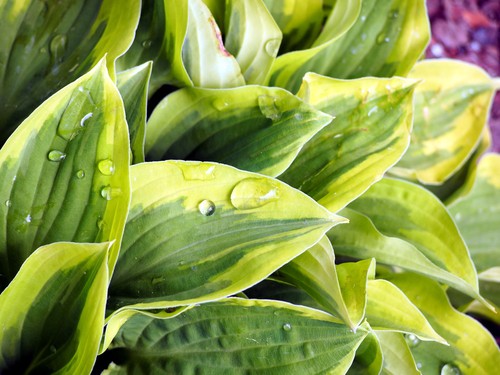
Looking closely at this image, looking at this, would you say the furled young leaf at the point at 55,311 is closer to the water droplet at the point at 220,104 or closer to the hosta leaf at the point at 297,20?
the water droplet at the point at 220,104

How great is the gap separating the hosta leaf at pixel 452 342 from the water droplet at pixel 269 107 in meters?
0.27

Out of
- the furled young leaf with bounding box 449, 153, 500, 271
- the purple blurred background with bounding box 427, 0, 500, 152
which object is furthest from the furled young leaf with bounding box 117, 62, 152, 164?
the purple blurred background with bounding box 427, 0, 500, 152

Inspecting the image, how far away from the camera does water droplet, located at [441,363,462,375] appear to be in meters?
0.70

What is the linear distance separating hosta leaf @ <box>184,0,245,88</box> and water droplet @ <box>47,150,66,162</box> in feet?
0.68

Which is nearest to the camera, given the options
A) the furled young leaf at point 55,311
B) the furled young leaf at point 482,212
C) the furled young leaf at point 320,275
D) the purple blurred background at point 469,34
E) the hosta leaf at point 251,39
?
the furled young leaf at point 55,311

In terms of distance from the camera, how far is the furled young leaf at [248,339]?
515 millimetres

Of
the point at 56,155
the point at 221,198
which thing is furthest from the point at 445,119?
the point at 56,155

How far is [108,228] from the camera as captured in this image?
47 cm

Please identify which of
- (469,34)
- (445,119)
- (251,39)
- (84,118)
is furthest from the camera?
(469,34)

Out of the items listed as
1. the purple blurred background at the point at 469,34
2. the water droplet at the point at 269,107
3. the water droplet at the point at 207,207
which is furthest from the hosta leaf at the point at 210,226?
the purple blurred background at the point at 469,34

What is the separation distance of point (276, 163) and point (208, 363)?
0.19m

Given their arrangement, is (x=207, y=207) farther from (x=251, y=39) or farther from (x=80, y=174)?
(x=251, y=39)

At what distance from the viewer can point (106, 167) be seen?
1.56ft

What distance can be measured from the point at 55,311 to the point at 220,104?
260 mm
